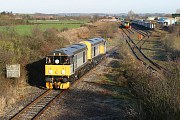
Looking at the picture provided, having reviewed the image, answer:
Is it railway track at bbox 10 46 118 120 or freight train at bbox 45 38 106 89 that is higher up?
freight train at bbox 45 38 106 89

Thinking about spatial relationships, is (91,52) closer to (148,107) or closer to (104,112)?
(104,112)

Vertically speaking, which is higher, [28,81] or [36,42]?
[36,42]

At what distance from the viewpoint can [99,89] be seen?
2083 centimetres

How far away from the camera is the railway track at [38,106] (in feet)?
48.3

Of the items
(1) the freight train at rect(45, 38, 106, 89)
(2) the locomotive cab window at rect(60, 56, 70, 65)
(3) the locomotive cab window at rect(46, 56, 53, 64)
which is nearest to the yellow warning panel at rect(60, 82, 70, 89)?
(1) the freight train at rect(45, 38, 106, 89)

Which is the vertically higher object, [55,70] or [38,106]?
[55,70]

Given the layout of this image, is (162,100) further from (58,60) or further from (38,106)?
(58,60)

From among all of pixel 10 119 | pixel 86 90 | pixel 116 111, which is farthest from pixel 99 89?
pixel 10 119

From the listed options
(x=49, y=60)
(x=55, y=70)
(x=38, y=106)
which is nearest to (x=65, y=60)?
(x=55, y=70)

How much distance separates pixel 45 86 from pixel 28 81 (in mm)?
1822

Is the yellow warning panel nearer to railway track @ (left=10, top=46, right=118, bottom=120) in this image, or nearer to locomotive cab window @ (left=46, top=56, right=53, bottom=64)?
railway track @ (left=10, top=46, right=118, bottom=120)

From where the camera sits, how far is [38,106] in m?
16.6

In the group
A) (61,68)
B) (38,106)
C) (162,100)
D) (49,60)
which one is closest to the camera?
(162,100)

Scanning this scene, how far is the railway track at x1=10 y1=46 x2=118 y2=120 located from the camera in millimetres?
14711
